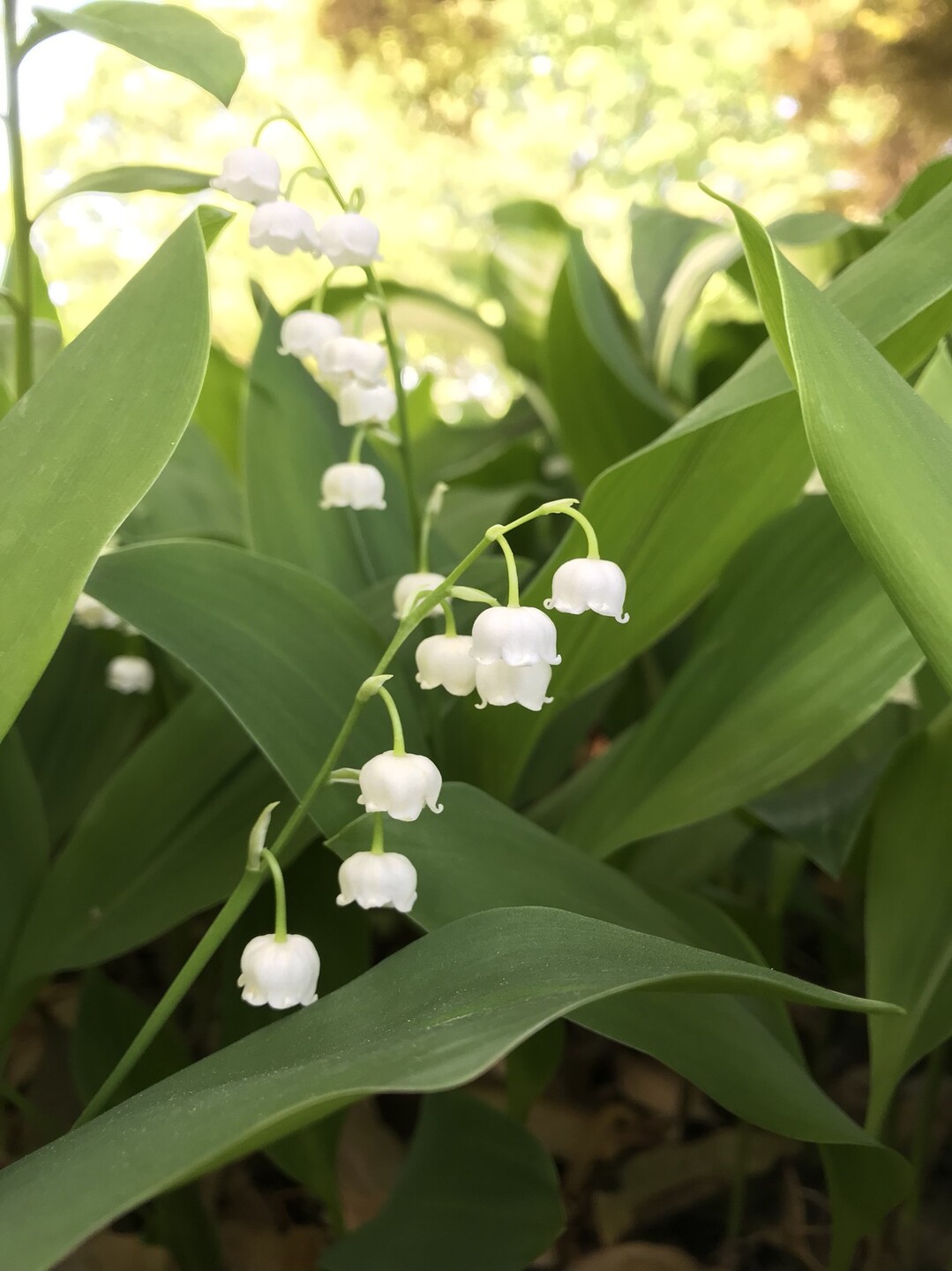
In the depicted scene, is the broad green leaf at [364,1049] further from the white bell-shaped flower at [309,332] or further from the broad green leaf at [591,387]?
the broad green leaf at [591,387]

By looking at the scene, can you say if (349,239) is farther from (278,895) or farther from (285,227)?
(278,895)

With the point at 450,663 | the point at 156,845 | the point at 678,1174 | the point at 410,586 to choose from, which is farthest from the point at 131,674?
the point at 678,1174

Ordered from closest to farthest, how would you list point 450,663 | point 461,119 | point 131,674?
point 450,663
point 131,674
point 461,119

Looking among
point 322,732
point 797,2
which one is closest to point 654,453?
point 322,732

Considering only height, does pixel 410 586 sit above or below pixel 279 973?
above

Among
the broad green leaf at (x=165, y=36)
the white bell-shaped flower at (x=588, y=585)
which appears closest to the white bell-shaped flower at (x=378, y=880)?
the white bell-shaped flower at (x=588, y=585)

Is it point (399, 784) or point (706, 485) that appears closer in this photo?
point (399, 784)
